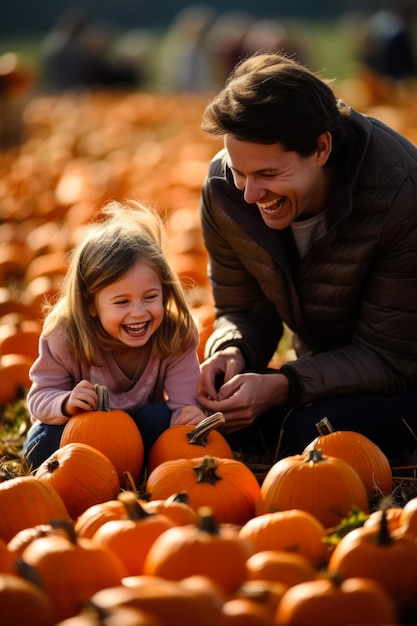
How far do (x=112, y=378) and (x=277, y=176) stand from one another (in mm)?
950

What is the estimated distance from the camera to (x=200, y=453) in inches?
134

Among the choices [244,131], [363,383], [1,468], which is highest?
[244,131]

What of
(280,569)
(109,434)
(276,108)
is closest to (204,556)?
(280,569)

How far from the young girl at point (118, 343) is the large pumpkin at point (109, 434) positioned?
44 mm

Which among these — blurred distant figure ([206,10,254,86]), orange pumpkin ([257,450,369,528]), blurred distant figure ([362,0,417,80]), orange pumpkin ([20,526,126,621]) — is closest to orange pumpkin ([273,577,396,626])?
orange pumpkin ([20,526,126,621])

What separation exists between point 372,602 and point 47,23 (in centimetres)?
5520

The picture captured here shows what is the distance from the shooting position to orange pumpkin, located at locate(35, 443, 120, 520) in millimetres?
3170

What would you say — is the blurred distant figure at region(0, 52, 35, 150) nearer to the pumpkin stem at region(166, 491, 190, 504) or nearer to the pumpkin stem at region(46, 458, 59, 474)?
the pumpkin stem at region(46, 458, 59, 474)

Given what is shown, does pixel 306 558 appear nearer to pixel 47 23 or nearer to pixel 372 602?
pixel 372 602

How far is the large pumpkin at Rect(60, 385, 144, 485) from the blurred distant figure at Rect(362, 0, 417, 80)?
17.9 meters

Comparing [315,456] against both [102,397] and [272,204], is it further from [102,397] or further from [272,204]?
[272,204]

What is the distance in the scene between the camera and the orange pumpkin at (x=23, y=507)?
2.90 m

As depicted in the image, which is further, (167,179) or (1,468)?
(167,179)

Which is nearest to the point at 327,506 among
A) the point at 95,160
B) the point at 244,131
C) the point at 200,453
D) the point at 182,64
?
the point at 200,453
